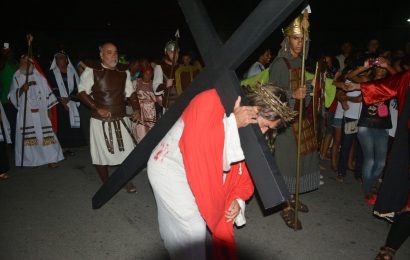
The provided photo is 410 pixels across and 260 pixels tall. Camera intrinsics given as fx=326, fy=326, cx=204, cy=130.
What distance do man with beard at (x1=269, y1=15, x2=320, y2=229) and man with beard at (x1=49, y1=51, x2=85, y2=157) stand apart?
438 centimetres

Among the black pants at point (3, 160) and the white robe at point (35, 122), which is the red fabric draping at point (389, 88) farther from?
the black pants at point (3, 160)

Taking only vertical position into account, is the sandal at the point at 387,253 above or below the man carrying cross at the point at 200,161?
below

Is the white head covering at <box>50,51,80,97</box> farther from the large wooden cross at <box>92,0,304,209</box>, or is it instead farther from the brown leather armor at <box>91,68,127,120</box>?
the large wooden cross at <box>92,0,304,209</box>

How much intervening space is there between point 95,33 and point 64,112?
7.61 m

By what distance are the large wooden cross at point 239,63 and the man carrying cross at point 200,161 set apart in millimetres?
95

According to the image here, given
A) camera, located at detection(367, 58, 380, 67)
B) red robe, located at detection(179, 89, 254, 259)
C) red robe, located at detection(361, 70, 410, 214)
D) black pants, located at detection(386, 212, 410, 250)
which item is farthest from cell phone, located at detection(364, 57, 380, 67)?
red robe, located at detection(179, 89, 254, 259)

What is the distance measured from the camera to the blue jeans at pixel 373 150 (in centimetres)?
418

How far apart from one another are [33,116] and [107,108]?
2.08 meters

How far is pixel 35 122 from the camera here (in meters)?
5.54

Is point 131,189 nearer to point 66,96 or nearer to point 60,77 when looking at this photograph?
point 66,96

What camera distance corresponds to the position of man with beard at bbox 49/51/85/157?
6320mm

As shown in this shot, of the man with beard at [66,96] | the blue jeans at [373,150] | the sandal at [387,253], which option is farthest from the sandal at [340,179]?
the man with beard at [66,96]

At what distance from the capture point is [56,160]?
5699 millimetres

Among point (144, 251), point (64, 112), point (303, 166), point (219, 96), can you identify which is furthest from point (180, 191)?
point (64, 112)
